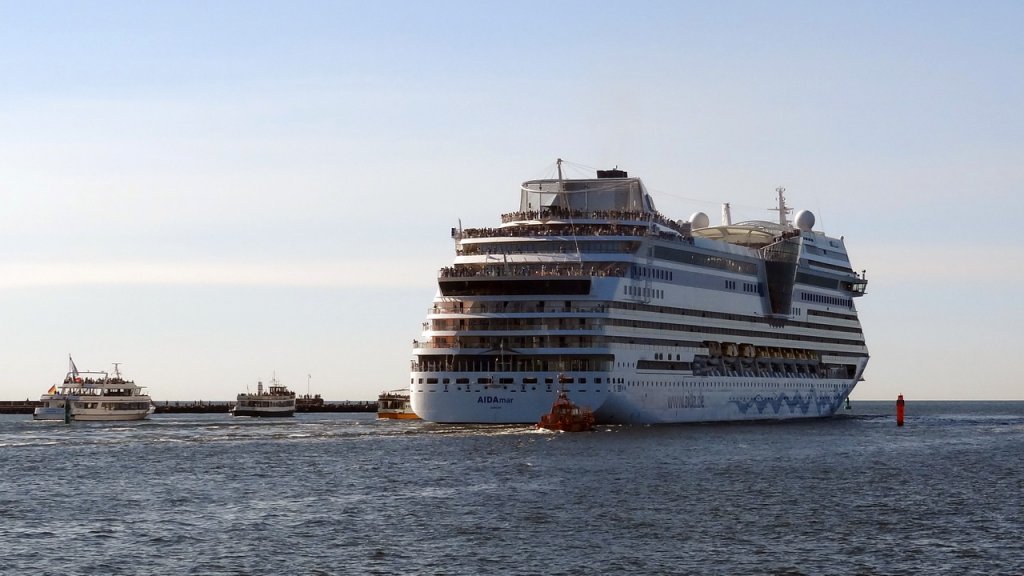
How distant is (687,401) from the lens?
410 ft

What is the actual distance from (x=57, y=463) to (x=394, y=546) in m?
44.0

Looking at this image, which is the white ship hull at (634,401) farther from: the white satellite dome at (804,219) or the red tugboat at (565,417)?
the white satellite dome at (804,219)

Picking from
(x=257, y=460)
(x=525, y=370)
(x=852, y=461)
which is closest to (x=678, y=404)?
(x=525, y=370)

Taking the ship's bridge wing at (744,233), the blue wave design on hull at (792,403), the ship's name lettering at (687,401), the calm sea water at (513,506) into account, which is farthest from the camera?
the ship's bridge wing at (744,233)

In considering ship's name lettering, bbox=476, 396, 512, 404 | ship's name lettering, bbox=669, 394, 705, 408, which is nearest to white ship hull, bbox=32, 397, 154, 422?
ship's name lettering, bbox=476, 396, 512, 404

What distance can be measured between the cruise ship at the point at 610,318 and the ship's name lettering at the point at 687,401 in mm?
179

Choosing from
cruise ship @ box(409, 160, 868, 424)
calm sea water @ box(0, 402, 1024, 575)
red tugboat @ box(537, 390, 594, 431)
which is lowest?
calm sea water @ box(0, 402, 1024, 575)

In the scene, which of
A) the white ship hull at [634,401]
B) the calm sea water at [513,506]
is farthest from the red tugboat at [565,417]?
the calm sea water at [513,506]

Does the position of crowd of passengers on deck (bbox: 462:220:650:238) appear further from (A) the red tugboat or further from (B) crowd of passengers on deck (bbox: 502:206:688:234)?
(A) the red tugboat

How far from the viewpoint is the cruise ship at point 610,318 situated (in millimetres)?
110375

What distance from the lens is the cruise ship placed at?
362 ft

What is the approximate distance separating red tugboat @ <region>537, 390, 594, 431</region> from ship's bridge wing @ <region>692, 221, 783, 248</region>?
149 feet

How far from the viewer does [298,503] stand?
66750 mm

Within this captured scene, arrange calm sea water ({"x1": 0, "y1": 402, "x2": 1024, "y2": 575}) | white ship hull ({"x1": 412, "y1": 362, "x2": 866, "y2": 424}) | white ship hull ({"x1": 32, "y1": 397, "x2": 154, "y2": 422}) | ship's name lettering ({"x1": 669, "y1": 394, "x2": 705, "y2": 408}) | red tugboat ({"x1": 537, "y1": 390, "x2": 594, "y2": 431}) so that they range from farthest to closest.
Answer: white ship hull ({"x1": 32, "y1": 397, "x2": 154, "y2": 422})
ship's name lettering ({"x1": 669, "y1": 394, "x2": 705, "y2": 408})
white ship hull ({"x1": 412, "y1": 362, "x2": 866, "y2": 424})
red tugboat ({"x1": 537, "y1": 390, "x2": 594, "y2": 431})
calm sea water ({"x1": 0, "y1": 402, "x2": 1024, "y2": 575})
